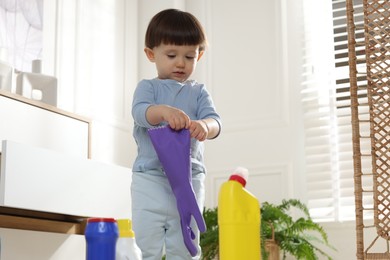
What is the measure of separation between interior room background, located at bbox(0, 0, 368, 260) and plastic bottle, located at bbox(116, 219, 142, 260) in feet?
8.47

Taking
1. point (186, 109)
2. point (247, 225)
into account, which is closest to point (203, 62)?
point (186, 109)

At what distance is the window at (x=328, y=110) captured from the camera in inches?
136

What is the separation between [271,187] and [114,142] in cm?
96

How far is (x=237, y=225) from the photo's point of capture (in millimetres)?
749

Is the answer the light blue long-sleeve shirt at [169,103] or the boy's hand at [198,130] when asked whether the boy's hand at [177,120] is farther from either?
the light blue long-sleeve shirt at [169,103]

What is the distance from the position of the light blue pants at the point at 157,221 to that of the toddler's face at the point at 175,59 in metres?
0.26

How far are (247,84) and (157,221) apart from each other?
7.90 ft

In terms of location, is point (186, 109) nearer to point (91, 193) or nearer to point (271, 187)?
point (91, 193)

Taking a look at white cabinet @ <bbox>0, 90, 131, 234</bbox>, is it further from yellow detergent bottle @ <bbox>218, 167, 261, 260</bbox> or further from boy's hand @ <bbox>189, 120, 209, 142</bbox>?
yellow detergent bottle @ <bbox>218, 167, 261, 260</bbox>

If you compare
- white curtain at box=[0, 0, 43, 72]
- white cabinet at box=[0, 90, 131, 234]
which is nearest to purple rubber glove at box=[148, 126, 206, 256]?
white cabinet at box=[0, 90, 131, 234]

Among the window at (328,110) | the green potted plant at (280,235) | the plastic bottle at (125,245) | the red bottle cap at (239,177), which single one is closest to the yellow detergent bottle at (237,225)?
the red bottle cap at (239,177)

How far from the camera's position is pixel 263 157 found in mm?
3736

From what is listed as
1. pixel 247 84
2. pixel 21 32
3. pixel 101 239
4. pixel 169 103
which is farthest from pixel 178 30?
pixel 247 84

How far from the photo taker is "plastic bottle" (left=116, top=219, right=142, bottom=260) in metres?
0.76
